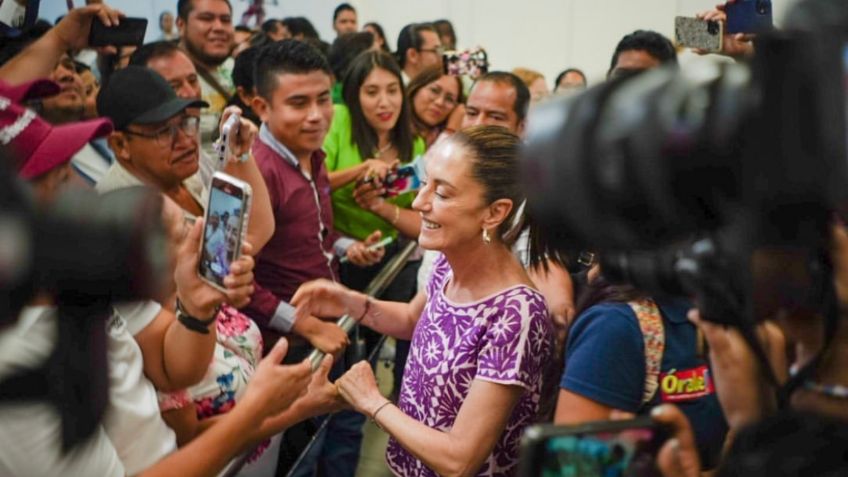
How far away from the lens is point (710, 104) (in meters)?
0.60

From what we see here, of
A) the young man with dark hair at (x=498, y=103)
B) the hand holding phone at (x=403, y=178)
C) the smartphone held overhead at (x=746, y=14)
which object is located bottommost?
the hand holding phone at (x=403, y=178)

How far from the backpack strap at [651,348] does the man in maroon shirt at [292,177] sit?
1.21 metres

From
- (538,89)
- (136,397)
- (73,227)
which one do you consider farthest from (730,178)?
(538,89)

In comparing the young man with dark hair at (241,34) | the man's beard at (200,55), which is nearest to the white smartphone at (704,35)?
the man's beard at (200,55)

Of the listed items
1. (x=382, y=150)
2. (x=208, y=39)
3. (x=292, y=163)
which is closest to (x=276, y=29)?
(x=208, y=39)

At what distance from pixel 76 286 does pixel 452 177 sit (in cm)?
112

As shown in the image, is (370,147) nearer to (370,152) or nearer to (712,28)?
(370,152)

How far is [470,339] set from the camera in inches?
65.1

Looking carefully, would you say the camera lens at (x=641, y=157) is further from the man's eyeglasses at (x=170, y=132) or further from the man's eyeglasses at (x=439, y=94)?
the man's eyeglasses at (x=439, y=94)

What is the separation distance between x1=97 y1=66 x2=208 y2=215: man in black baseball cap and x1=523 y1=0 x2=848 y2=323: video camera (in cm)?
146

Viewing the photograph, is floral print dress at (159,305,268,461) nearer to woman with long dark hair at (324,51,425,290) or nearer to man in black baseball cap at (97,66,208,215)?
man in black baseball cap at (97,66,208,215)

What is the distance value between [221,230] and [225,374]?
40 cm

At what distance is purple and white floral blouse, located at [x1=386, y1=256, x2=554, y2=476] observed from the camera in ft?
5.24

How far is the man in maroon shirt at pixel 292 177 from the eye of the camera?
2.42 meters
